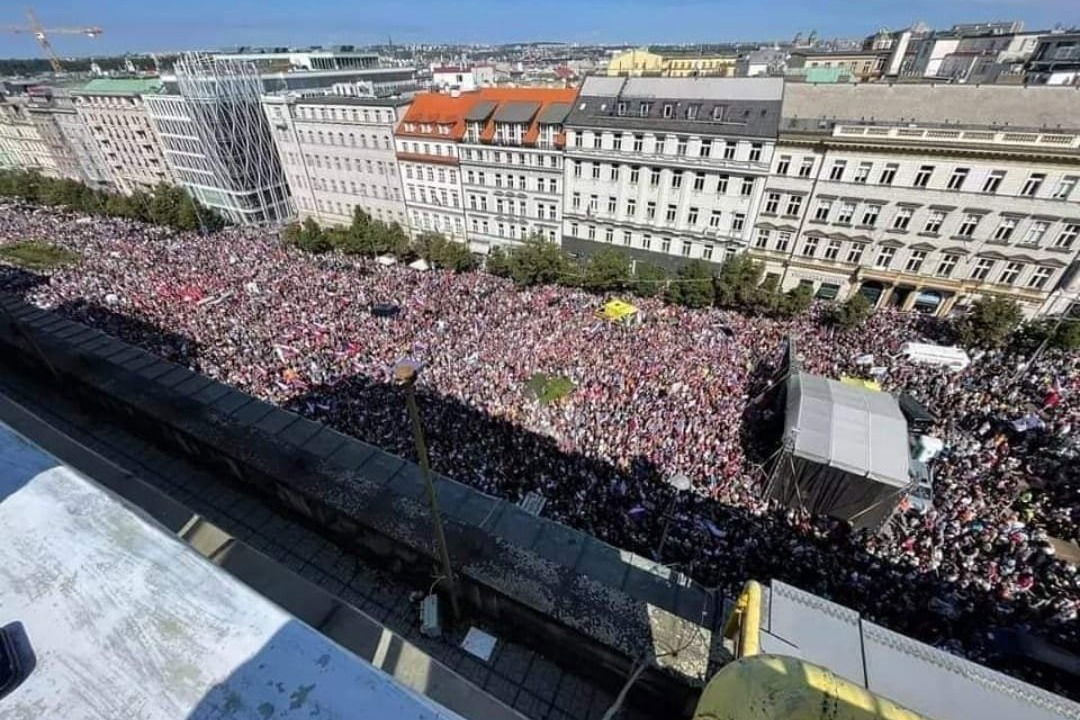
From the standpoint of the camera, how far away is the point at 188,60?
42.5 m

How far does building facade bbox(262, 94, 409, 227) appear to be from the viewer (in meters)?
37.3

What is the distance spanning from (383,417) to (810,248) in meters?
28.2

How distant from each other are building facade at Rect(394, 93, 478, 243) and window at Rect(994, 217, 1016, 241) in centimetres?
3442

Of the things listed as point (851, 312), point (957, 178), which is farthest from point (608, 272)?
point (957, 178)

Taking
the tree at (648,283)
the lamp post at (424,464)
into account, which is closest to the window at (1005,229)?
the tree at (648,283)

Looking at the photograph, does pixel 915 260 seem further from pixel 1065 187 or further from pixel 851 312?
pixel 851 312

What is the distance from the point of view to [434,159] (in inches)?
1421

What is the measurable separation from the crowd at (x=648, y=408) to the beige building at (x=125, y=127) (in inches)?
1291

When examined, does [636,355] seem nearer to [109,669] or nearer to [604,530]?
[604,530]

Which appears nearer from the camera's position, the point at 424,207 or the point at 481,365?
the point at 481,365

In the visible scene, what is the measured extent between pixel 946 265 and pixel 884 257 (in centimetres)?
306

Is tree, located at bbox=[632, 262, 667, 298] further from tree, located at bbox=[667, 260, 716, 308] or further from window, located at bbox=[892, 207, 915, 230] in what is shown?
window, located at bbox=[892, 207, 915, 230]

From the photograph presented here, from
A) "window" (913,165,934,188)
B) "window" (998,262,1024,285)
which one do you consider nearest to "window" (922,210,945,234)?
"window" (913,165,934,188)

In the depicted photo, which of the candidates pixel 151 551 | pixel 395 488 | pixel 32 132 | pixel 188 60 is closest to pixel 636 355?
pixel 395 488
